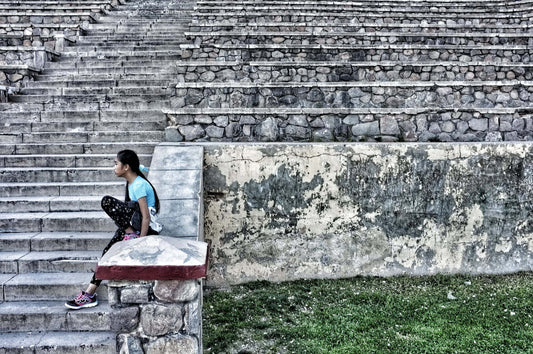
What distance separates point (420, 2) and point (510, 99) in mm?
7397

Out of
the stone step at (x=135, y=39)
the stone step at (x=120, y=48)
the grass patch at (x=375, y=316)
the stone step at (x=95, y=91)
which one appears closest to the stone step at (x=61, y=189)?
the grass patch at (x=375, y=316)

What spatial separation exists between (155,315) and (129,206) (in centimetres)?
97

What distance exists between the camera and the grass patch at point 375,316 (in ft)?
12.1

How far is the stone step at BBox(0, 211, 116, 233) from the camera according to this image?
14.5ft

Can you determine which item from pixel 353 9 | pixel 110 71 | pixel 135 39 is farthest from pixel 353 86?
pixel 353 9

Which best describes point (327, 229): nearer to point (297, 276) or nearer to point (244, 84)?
point (297, 276)

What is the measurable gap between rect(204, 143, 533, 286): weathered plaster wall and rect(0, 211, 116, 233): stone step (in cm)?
121

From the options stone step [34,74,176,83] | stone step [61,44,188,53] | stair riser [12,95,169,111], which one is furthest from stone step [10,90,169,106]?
stone step [61,44,188,53]

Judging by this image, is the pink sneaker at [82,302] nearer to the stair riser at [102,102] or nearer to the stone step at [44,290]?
the stone step at [44,290]

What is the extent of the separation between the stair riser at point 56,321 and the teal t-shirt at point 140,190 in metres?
1.07

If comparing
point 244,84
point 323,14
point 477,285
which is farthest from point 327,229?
point 323,14

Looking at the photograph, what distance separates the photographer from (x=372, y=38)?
8.86 meters

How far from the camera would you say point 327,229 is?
16.8 feet

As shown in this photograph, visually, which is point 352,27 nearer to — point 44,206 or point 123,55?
point 123,55
